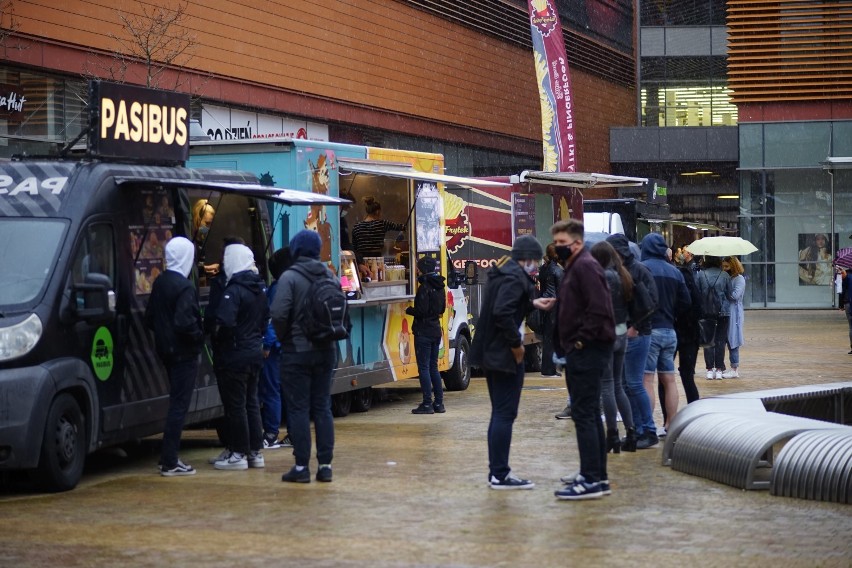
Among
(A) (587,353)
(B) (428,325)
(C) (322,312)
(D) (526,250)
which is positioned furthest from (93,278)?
(B) (428,325)

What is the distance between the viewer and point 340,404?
51.6 ft

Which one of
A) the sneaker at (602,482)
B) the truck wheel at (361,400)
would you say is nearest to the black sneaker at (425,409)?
the truck wheel at (361,400)

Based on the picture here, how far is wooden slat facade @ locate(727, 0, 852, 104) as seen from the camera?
41625mm

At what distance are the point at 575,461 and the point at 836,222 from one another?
34.3 meters

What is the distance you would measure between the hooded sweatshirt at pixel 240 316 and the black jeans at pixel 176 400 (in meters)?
0.28

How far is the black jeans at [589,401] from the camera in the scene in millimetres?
9719

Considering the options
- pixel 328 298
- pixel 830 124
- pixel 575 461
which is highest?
pixel 830 124

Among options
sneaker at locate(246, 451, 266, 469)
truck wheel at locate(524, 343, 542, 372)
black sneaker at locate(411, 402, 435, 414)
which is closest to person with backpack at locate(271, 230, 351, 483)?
sneaker at locate(246, 451, 266, 469)

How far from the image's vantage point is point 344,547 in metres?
8.11

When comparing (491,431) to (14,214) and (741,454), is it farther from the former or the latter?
(14,214)

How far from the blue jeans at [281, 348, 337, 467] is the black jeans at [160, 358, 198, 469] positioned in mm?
915

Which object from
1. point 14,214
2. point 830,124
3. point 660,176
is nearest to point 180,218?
point 14,214

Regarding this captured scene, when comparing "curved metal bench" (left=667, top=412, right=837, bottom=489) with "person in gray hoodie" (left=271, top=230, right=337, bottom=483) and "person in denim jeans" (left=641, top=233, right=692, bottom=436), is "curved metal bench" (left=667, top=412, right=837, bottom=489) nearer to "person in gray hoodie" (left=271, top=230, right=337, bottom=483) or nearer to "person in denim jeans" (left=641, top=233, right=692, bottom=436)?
"person in denim jeans" (left=641, top=233, right=692, bottom=436)

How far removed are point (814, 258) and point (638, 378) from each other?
109 feet
